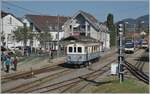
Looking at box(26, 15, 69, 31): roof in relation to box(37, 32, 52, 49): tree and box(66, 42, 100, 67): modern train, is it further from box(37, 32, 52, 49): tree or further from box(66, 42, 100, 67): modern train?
box(66, 42, 100, 67): modern train

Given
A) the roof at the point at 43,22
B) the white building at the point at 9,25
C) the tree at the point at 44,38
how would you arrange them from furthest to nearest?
the roof at the point at 43,22 → the white building at the point at 9,25 → the tree at the point at 44,38

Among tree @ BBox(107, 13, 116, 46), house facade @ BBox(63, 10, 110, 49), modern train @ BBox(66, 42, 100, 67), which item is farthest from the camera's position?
tree @ BBox(107, 13, 116, 46)

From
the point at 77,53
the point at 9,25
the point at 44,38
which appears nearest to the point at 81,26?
the point at 44,38

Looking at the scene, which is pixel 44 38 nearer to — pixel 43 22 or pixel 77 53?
pixel 43 22

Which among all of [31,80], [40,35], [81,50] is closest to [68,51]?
[81,50]

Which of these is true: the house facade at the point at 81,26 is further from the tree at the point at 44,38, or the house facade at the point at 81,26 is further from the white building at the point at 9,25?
the tree at the point at 44,38

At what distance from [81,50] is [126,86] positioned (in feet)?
57.0

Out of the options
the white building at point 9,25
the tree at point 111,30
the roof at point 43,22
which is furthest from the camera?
the tree at point 111,30

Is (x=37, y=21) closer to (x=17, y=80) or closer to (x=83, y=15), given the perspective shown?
(x=83, y=15)

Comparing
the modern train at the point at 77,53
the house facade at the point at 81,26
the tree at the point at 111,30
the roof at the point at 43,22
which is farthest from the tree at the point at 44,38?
the tree at the point at 111,30

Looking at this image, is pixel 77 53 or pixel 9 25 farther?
pixel 9 25

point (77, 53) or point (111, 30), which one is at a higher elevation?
point (111, 30)

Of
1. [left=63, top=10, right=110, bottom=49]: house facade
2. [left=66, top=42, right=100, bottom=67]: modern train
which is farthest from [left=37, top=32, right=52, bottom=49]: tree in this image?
[left=66, top=42, right=100, bottom=67]: modern train

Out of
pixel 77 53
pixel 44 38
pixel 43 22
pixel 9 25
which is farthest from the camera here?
pixel 43 22
